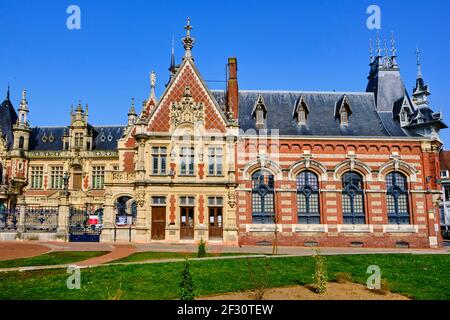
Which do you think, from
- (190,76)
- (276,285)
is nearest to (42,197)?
(190,76)

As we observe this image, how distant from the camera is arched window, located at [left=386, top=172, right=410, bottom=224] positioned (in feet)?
100

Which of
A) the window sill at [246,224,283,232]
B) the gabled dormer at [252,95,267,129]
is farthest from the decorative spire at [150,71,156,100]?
the window sill at [246,224,283,232]

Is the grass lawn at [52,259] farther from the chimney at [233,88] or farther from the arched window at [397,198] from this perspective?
the arched window at [397,198]

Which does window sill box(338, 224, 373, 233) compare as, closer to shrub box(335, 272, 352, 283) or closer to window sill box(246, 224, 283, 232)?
window sill box(246, 224, 283, 232)

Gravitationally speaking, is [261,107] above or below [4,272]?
above

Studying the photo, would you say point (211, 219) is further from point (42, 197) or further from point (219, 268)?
point (42, 197)

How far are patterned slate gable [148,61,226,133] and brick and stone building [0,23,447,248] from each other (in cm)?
9

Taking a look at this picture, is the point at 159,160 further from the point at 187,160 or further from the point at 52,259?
the point at 52,259

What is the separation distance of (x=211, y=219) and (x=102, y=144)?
98.8ft

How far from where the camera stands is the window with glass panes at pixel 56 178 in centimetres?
5022

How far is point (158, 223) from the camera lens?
29.3 meters

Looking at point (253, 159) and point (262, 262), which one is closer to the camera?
point (262, 262)

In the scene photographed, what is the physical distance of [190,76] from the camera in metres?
31.7

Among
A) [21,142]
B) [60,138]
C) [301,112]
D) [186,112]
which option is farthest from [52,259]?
[60,138]
